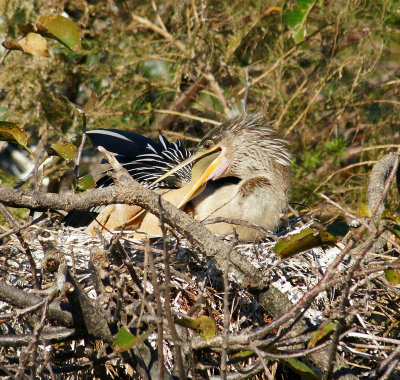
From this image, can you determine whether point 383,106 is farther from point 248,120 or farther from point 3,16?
point 3,16

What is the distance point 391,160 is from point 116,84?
7.40 feet

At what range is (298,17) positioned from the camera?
3.98 meters

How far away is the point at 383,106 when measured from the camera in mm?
4336

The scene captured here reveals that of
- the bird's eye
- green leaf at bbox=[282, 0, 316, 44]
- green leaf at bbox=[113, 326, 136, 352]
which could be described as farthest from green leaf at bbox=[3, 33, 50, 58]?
green leaf at bbox=[282, 0, 316, 44]

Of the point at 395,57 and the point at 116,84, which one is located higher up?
the point at 395,57

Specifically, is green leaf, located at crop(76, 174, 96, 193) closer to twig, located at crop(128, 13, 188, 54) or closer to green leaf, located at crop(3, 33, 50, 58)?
green leaf, located at crop(3, 33, 50, 58)

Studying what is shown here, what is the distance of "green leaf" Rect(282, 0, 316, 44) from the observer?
3.97m

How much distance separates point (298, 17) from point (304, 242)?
2.52 meters

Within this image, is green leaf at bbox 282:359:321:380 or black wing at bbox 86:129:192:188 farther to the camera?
black wing at bbox 86:129:192:188

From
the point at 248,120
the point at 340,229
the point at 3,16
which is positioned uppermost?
the point at 3,16

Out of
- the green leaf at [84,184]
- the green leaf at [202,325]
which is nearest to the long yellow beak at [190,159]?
the green leaf at [84,184]

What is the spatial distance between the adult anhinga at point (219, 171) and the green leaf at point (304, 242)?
1.00 meters

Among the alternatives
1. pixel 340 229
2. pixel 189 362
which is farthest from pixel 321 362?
pixel 340 229

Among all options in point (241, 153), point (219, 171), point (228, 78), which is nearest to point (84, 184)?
point (219, 171)
